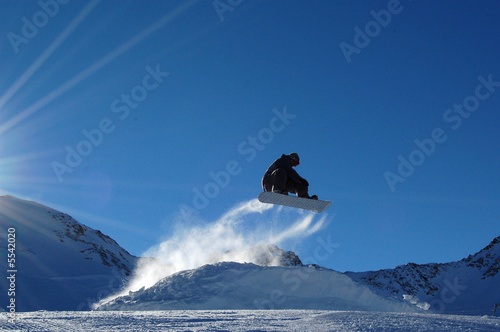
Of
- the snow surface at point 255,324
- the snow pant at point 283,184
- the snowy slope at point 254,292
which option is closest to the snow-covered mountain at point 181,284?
the snowy slope at point 254,292

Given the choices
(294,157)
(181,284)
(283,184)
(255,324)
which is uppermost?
(294,157)

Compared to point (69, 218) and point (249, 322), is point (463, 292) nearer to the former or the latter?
point (69, 218)

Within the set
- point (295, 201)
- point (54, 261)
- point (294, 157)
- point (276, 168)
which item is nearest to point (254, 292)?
point (295, 201)

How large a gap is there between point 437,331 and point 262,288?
52.4ft

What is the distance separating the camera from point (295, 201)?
36.7 ft

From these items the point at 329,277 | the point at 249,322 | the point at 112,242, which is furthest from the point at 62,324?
the point at 112,242

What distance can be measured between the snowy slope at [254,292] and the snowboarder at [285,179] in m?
9.11

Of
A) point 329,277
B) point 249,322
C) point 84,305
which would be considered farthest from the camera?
point 84,305

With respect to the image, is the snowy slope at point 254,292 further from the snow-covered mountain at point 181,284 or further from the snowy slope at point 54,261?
the snowy slope at point 54,261

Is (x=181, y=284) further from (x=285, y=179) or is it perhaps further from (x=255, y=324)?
(x=255, y=324)

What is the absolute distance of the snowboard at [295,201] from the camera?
35.6 ft

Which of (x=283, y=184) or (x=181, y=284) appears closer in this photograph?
(x=283, y=184)

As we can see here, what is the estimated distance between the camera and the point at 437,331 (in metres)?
6.01

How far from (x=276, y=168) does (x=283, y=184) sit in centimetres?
49
